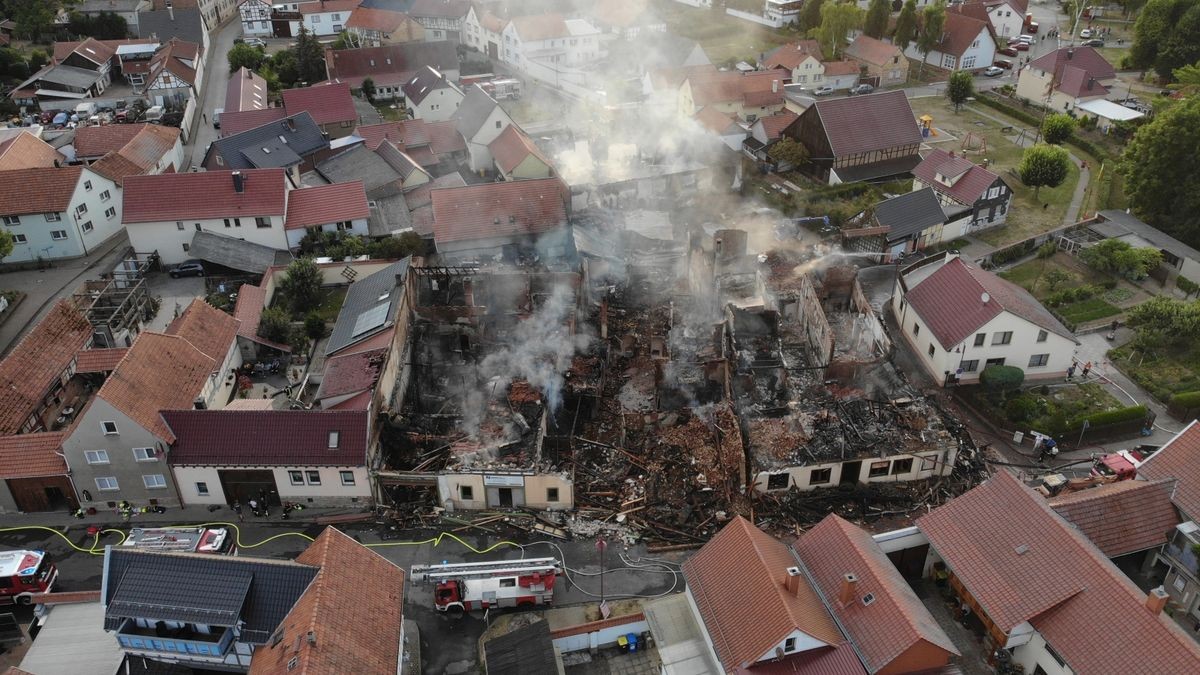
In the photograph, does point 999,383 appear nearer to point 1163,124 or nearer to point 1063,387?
point 1063,387

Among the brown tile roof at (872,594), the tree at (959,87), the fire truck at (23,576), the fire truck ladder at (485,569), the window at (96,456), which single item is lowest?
the fire truck at (23,576)

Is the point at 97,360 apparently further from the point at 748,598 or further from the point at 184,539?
the point at 748,598

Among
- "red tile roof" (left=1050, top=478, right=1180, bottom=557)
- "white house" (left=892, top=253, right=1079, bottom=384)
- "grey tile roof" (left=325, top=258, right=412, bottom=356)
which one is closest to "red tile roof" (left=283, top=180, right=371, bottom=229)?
"grey tile roof" (left=325, top=258, right=412, bottom=356)

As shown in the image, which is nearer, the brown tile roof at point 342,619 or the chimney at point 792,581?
the brown tile roof at point 342,619

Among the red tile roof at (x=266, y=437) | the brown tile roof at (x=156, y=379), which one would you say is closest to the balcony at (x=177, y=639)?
the red tile roof at (x=266, y=437)

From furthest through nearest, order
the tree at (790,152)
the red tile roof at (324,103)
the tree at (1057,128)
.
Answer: the red tile roof at (324,103)
the tree at (1057,128)
the tree at (790,152)

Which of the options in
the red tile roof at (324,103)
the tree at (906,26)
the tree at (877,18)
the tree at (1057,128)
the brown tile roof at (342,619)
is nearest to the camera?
the brown tile roof at (342,619)

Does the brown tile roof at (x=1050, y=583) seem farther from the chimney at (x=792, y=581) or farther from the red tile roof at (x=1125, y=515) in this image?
the chimney at (x=792, y=581)
